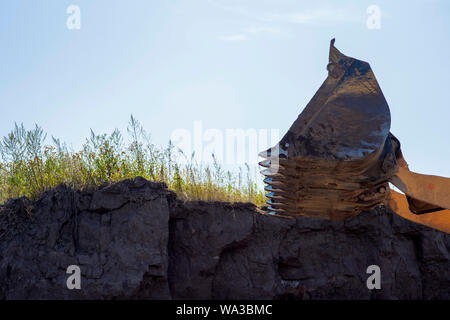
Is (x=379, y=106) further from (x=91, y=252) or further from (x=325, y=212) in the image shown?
(x=91, y=252)

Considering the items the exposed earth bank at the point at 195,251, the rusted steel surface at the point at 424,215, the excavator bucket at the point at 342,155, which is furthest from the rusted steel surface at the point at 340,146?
the exposed earth bank at the point at 195,251

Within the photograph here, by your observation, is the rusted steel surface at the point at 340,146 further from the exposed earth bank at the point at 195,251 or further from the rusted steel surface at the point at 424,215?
the exposed earth bank at the point at 195,251

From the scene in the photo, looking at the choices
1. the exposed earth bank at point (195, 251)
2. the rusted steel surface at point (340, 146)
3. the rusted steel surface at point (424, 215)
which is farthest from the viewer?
the exposed earth bank at point (195, 251)

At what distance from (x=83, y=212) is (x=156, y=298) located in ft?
5.45

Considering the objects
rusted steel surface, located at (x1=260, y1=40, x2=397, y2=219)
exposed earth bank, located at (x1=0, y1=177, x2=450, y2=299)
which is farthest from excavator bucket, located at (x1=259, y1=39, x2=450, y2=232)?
exposed earth bank, located at (x1=0, y1=177, x2=450, y2=299)

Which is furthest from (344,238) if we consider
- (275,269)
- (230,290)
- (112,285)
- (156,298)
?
(112,285)

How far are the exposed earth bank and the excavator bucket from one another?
5013 millimetres

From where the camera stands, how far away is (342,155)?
5.75 ft

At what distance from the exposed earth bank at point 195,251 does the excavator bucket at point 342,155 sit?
5.01 metres

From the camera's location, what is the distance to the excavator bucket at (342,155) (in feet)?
5.81

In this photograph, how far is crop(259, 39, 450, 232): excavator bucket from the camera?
1770 millimetres

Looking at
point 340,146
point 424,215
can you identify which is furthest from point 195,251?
point 340,146

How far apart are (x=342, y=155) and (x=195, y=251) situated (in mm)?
5928

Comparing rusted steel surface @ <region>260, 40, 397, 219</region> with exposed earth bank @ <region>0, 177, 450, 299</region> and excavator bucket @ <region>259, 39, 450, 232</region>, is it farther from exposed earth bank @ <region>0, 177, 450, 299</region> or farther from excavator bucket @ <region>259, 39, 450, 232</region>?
exposed earth bank @ <region>0, 177, 450, 299</region>
